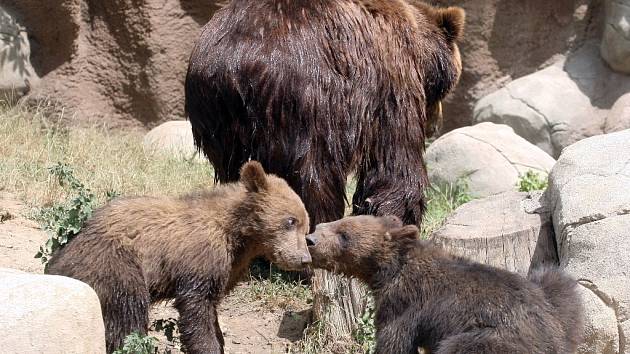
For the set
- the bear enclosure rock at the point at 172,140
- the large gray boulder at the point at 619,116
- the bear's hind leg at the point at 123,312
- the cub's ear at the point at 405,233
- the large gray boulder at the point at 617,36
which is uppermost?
the cub's ear at the point at 405,233

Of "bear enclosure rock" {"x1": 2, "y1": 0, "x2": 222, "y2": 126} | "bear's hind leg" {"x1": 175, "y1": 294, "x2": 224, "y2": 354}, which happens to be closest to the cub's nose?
"bear's hind leg" {"x1": 175, "y1": 294, "x2": 224, "y2": 354}

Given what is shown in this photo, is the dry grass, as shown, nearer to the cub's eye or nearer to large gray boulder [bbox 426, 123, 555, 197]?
large gray boulder [bbox 426, 123, 555, 197]

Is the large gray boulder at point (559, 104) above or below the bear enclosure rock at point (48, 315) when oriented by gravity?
below

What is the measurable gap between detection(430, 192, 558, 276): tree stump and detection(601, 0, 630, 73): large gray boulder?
225 inches

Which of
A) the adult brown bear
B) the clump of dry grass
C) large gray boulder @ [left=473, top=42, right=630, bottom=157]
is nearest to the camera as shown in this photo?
the adult brown bear

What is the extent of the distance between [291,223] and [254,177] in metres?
0.36

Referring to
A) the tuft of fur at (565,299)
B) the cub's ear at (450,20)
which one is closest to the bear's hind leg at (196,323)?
the tuft of fur at (565,299)

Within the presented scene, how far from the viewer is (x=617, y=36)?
12.9 m

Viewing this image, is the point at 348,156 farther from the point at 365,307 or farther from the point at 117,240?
the point at 117,240

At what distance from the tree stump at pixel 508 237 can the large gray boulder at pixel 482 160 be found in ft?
9.49

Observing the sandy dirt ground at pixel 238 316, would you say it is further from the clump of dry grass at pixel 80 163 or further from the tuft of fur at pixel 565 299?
the tuft of fur at pixel 565 299

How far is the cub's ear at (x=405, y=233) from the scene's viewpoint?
20.2 ft

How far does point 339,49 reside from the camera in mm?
8031

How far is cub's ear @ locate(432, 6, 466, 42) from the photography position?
365 inches
